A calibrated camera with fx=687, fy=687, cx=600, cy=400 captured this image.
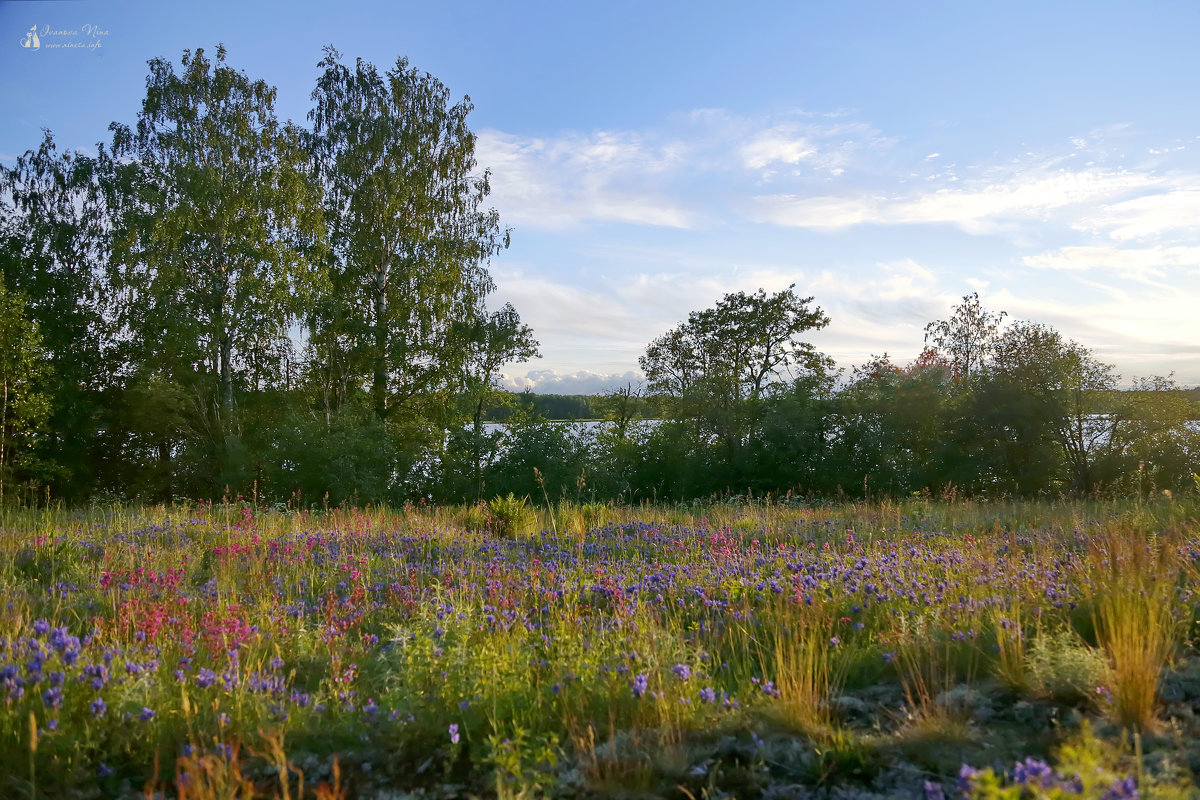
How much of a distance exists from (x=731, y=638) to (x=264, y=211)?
20507 millimetres

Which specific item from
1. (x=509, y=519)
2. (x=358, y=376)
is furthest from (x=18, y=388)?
(x=509, y=519)

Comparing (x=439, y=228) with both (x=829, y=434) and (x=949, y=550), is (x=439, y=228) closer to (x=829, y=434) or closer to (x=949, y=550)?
Answer: (x=829, y=434)

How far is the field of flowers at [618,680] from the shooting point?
8.14 feet

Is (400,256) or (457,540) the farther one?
(400,256)

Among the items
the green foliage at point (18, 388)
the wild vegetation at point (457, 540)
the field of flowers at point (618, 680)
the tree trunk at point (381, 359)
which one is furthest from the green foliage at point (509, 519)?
the green foliage at point (18, 388)

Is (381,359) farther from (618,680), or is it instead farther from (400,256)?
(618,680)

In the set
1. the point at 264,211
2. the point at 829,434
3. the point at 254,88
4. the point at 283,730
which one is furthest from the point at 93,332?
the point at 283,730

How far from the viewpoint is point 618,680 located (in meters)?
3.07

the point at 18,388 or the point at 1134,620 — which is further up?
the point at 18,388

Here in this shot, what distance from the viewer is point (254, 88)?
20.6 m

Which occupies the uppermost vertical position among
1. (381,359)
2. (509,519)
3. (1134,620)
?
(381,359)

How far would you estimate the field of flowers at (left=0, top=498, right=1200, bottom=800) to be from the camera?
8.14 ft

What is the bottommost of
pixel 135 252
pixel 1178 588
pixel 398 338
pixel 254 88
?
pixel 1178 588

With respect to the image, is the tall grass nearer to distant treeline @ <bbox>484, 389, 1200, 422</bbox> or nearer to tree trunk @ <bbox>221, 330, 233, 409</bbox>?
distant treeline @ <bbox>484, 389, 1200, 422</bbox>
